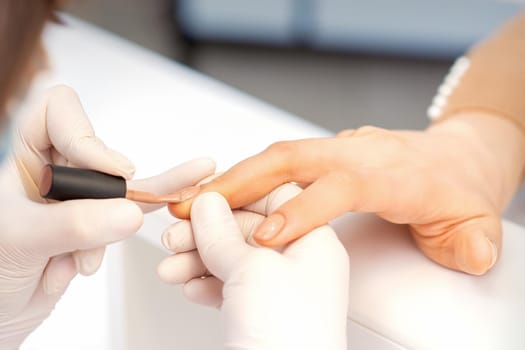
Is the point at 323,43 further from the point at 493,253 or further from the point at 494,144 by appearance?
the point at 493,253

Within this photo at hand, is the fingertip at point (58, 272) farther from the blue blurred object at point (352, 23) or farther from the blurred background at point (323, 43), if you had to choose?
the blue blurred object at point (352, 23)

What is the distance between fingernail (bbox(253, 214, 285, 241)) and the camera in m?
0.60

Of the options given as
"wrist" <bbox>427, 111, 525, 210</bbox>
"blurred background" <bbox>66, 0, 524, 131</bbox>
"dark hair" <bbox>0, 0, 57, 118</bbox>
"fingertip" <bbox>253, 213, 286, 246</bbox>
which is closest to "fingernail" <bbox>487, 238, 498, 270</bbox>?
"wrist" <bbox>427, 111, 525, 210</bbox>

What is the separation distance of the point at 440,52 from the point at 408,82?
0.15 meters

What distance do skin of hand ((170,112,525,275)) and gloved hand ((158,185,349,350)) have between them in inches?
0.8

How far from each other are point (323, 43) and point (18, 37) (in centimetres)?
188

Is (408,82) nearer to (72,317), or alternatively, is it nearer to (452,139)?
(452,139)

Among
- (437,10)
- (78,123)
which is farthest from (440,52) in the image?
(78,123)

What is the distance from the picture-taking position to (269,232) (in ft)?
1.97

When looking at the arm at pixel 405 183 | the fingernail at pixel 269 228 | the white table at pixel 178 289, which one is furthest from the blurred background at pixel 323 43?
the fingernail at pixel 269 228

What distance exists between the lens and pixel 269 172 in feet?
2.16

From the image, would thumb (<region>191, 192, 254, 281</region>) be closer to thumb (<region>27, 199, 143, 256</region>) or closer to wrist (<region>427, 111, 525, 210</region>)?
thumb (<region>27, 199, 143, 256</region>)

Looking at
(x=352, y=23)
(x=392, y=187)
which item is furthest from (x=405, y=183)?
(x=352, y=23)

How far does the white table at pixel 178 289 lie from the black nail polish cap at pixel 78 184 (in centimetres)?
10
